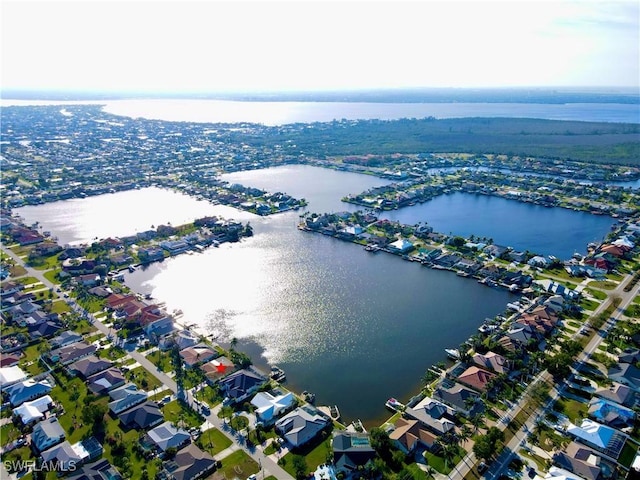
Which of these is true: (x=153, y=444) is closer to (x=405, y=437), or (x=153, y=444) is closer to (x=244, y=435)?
(x=244, y=435)

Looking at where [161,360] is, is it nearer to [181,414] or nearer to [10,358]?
[181,414]

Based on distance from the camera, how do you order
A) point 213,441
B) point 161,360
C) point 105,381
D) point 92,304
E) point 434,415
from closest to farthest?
point 213,441 → point 434,415 → point 105,381 → point 161,360 → point 92,304

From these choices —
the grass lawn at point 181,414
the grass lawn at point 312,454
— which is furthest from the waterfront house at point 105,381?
the grass lawn at point 312,454

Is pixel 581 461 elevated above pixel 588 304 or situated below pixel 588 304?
above

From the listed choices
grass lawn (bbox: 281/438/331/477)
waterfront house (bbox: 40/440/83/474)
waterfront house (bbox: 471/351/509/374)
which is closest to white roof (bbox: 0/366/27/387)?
waterfront house (bbox: 40/440/83/474)

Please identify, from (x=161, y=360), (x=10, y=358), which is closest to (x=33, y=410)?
(x=10, y=358)

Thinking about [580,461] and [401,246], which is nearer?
[580,461]

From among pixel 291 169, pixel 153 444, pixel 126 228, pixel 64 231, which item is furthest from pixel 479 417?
pixel 291 169
